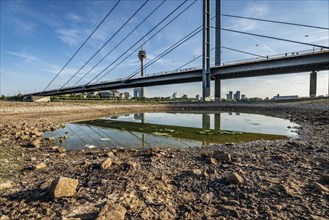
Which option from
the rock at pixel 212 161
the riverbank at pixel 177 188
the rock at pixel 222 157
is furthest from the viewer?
the rock at pixel 222 157

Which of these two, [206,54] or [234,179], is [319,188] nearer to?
[234,179]

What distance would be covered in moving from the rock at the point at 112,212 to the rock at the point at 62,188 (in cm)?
106

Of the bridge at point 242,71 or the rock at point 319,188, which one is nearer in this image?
the rock at point 319,188

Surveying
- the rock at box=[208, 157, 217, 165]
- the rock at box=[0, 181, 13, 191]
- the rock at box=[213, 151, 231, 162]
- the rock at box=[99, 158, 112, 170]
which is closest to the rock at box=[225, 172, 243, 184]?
the rock at box=[208, 157, 217, 165]

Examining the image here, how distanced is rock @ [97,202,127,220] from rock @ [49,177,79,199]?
1060 millimetres

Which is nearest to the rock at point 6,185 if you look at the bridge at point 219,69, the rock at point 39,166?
the rock at point 39,166

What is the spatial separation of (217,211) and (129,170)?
2.57 meters

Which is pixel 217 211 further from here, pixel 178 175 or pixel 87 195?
pixel 87 195

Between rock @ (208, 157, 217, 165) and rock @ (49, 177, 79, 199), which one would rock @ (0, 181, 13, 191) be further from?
rock @ (208, 157, 217, 165)

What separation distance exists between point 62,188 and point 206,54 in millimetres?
54117

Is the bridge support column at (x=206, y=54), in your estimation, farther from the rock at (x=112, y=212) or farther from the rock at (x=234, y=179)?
the rock at (x=112, y=212)

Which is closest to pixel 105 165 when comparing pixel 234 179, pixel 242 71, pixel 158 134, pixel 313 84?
pixel 234 179

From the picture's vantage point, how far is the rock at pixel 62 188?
11.9 ft

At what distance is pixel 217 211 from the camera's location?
3.27 meters
